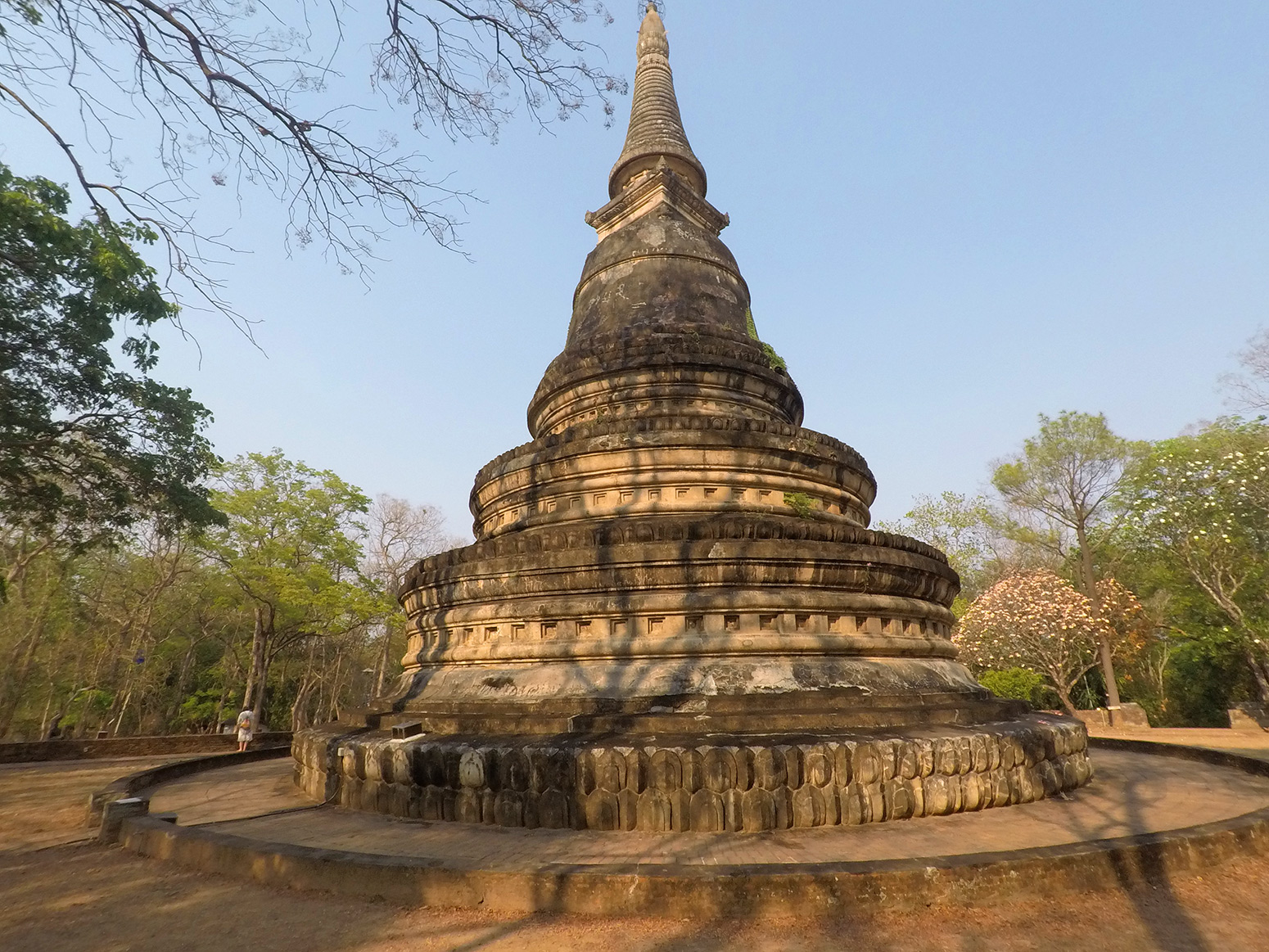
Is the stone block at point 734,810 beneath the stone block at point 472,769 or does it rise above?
beneath

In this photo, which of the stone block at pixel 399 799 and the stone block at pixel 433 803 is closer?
the stone block at pixel 433 803

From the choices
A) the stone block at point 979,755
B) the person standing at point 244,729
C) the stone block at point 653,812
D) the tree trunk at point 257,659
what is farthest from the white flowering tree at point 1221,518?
the tree trunk at point 257,659

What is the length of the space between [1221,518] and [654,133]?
22.8 m

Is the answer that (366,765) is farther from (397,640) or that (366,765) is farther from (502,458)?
(397,640)

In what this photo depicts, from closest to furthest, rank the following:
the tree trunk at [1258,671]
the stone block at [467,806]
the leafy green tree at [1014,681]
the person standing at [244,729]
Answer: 1. the stone block at [467,806]
2. the person standing at [244,729]
3. the tree trunk at [1258,671]
4. the leafy green tree at [1014,681]

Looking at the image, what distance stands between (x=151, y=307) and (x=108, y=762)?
1133 cm

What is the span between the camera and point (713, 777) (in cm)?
574

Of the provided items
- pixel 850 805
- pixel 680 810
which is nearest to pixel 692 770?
pixel 680 810

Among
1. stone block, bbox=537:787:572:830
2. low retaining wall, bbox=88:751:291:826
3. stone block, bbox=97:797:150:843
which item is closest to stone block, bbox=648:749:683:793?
stone block, bbox=537:787:572:830

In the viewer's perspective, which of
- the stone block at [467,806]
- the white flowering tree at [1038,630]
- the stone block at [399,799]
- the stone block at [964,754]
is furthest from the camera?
the white flowering tree at [1038,630]

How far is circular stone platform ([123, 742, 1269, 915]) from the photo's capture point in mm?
4137

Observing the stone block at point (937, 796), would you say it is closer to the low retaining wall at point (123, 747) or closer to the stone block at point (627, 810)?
the stone block at point (627, 810)

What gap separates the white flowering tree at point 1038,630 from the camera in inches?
968

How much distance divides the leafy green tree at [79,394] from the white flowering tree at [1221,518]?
29.1 metres
